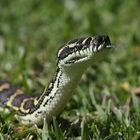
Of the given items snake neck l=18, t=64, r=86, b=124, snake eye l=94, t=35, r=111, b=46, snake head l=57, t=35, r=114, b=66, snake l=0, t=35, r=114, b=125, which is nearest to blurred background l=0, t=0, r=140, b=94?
snake l=0, t=35, r=114, b=125

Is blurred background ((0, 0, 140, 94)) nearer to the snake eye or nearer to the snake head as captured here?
the snake head

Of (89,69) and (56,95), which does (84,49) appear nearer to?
(56,95)

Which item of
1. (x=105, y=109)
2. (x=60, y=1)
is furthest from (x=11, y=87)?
(x=60, y=1)

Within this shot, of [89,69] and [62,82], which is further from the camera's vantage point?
[89,69]

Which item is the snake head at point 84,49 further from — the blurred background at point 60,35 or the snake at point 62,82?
the blurred background at point 60,35

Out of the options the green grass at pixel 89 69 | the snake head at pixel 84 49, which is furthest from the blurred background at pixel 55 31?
the snake head at pixel 84 49

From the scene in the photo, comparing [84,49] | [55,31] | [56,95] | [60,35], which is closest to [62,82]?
[56,95]
